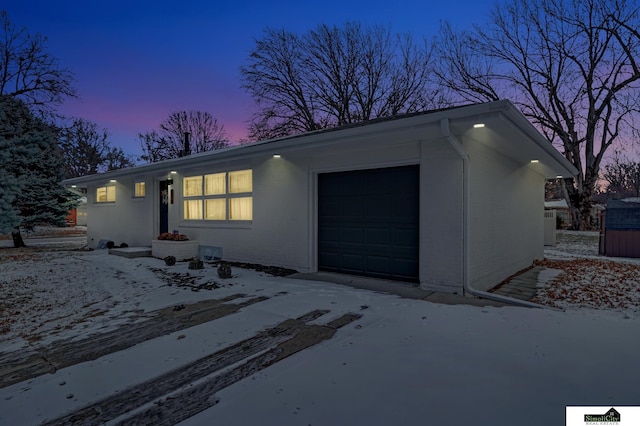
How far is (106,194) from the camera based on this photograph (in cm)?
1259

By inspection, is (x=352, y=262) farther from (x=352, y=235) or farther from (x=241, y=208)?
(x=241, y=208)

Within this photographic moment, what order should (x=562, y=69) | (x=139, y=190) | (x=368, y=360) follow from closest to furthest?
(x=368, y=360), (x=139, y=190), (x=562, y=69)

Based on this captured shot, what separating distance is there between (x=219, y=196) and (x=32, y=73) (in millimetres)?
12065

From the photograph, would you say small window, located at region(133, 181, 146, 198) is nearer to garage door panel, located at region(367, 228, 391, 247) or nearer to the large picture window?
the large picture window

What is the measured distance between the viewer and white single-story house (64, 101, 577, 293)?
16.7ft

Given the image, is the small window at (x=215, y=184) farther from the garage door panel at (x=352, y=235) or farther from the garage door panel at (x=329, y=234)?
the garage door panel at (x=352, y=235)

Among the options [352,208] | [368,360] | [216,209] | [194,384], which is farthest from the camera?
[216,209]

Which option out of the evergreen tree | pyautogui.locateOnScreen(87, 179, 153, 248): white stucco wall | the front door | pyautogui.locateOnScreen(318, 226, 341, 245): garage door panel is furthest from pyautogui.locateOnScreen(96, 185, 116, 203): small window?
pyautogui.locateOnScreen(318, 226, 341, 245): garage door panel

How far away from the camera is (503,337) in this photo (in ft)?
10.6

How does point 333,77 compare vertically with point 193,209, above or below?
above

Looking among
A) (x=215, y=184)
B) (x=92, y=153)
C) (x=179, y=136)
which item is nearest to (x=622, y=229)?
(x=215, y=184)

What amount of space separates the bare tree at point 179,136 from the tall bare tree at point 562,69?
62.5 feet

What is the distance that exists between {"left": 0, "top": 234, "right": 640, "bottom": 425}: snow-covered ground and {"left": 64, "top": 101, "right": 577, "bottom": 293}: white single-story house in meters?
1.21

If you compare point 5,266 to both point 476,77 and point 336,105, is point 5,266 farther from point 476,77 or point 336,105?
point 476,77
